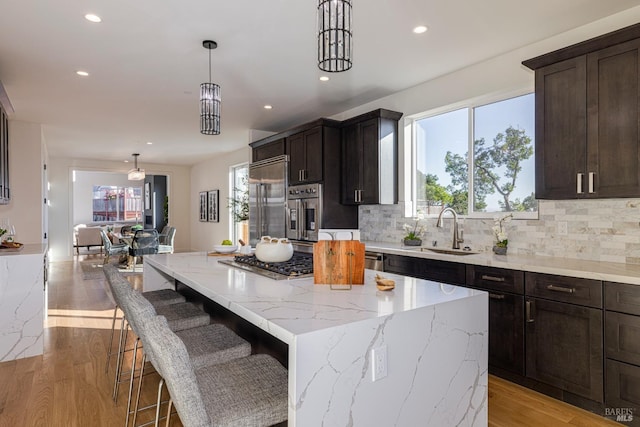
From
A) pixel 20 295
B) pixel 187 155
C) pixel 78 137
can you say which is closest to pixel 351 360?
pixel 20 295

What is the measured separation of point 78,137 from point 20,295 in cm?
469

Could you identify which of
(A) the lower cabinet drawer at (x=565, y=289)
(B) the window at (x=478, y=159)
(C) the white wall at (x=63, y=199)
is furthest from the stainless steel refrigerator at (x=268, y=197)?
(C) the white wall at (x=63, y=199)

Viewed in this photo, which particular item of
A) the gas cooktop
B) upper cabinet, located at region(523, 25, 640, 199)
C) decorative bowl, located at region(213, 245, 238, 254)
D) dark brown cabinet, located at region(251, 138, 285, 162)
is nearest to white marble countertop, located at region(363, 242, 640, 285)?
upper cabinet, located at region(523, 25, 640, 199)

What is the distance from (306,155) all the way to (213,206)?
17.8ft

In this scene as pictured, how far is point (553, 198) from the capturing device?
275 cm

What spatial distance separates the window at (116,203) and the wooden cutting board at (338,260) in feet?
48.9

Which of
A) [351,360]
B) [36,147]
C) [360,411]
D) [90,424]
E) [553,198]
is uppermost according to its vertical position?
[36,147]

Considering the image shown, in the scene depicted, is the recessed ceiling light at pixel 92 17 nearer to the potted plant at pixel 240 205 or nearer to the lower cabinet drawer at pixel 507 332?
the lower cabinet drawer at pixel 507 332

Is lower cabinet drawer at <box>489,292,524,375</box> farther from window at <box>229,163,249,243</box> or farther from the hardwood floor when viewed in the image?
window at <box>229,163,249,243</box>

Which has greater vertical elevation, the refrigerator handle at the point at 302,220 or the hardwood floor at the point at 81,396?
the refrigerator handle at the point at 302,220

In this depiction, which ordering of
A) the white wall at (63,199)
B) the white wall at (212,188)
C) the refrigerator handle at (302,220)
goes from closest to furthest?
the refrigerator handle at (302,220) → the white wall at (212,188) → the white wall at (63,199)

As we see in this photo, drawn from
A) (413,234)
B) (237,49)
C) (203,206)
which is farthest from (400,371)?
(203,206)

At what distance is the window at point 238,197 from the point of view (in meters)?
8.38

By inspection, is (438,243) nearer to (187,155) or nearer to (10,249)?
(10,249)
